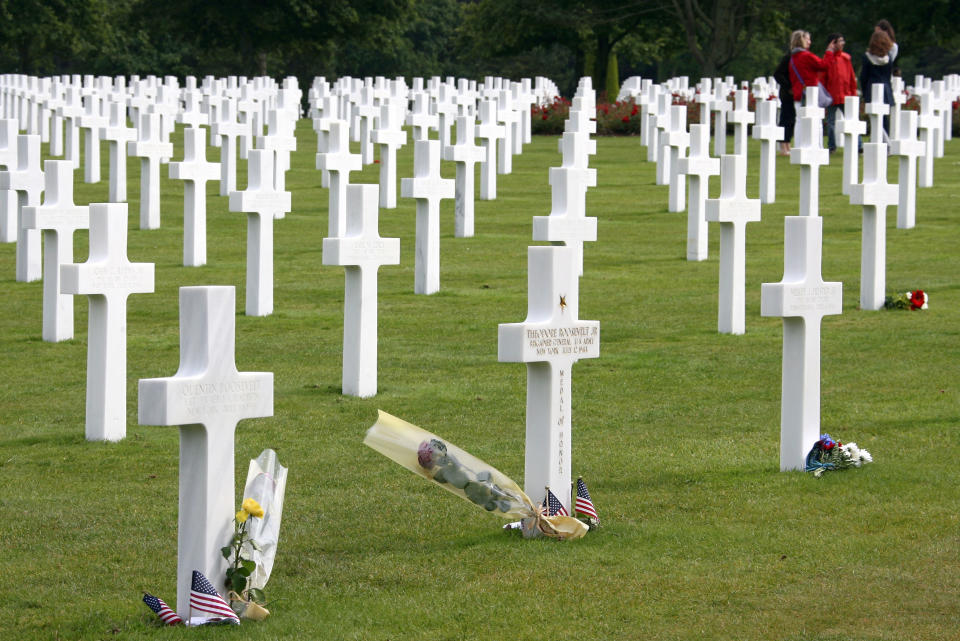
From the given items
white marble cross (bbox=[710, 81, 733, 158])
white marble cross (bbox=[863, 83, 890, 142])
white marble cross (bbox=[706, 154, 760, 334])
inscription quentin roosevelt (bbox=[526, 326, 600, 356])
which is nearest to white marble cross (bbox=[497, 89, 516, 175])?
white marble cross (bbox=[710, 81, 733, 158])

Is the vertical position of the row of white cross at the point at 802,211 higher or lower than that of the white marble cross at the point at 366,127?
lower

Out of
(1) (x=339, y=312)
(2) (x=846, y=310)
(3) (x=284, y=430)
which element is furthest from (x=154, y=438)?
(2) (x=846, y=310)

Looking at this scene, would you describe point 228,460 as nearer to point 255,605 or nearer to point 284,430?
point 255,605

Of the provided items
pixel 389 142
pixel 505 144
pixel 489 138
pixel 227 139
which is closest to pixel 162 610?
pixel 389 142

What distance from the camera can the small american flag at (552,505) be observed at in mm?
5902

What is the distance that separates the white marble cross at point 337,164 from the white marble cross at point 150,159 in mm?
2640

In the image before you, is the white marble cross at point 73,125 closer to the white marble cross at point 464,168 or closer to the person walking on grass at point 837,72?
the white marble cross at point 464,168

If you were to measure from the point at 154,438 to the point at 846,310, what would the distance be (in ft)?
19.4

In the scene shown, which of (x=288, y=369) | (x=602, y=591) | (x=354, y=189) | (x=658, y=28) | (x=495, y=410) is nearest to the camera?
(x=602, y=591)

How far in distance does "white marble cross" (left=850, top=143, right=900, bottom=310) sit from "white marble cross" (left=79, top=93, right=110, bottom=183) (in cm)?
1194

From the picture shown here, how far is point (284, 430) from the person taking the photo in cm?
793

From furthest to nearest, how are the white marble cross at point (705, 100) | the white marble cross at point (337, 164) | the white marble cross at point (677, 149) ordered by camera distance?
the white marble cross at point (705, 100), the white marble cross at point (677, 149), the white marble cross at point (337, 164)

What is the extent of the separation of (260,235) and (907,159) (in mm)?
7392

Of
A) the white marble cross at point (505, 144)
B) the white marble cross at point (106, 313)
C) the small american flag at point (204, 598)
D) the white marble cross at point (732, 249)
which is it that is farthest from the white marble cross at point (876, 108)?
the small american flag at point (204, 598)
